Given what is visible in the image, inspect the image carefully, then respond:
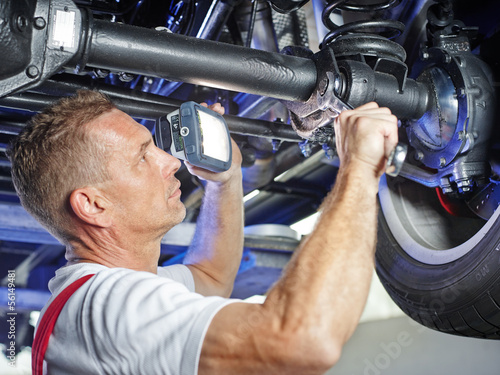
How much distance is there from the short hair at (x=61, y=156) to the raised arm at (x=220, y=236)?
1.21ft

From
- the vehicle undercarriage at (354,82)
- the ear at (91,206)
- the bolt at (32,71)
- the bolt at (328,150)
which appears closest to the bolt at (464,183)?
the vehicle undercarriage at (354,82)

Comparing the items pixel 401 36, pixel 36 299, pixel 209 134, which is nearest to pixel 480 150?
pixel 401 36

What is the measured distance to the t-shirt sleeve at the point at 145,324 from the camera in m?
0.73

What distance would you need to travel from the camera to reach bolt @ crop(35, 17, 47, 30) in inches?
31.8

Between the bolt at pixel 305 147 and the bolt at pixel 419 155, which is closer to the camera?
the bolt at pixel 419 155

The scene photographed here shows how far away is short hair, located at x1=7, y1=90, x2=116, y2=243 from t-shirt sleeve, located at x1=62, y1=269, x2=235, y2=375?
0.92 ft

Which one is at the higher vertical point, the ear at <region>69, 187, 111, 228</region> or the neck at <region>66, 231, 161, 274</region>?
the ear at <region>69, 187, 111, 228</region>

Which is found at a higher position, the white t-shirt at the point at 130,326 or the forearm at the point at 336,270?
the forearm at the point at 336,270

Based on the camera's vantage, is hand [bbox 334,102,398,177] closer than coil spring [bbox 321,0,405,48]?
Yes

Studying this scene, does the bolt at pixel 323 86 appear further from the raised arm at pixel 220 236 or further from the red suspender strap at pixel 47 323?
the red suspender strap at pixel 47 323

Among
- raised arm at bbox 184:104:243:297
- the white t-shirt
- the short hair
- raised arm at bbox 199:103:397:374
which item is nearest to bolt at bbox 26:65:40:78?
the short hair

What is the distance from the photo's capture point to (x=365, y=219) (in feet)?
2.53

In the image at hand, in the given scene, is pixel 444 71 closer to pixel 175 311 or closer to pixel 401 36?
pixel 401 36

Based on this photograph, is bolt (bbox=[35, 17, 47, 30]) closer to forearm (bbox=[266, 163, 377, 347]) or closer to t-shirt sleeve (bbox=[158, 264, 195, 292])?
forearm (bbox=[266, 163, 377, 347])
